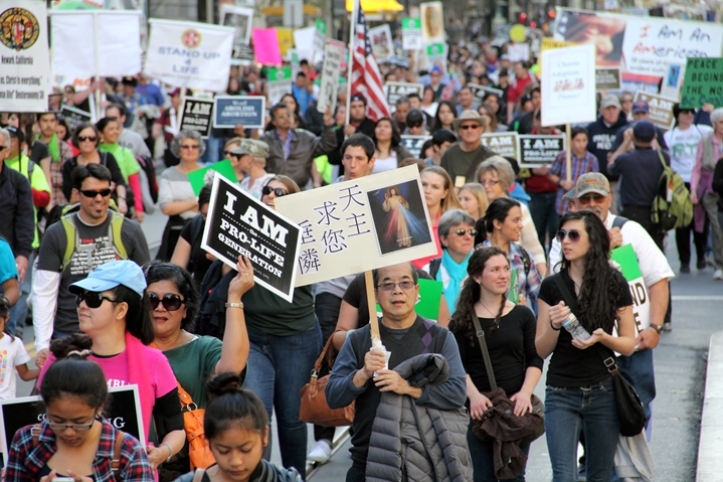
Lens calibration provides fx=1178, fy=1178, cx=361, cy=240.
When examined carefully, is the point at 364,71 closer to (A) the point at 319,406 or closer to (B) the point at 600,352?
(A) the point at 319,406

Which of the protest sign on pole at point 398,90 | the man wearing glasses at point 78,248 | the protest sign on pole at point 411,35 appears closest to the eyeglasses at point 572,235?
the man wearing glasses at point 78,248

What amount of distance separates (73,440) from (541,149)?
11056 mm

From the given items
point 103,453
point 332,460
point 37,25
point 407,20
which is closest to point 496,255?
point 332,460

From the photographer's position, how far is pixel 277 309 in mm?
6359

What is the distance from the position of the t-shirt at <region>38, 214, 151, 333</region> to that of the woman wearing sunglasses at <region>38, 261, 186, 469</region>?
82.2 inches

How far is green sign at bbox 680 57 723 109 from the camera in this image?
1521 cm

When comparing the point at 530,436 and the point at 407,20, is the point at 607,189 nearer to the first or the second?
the point at 530,436

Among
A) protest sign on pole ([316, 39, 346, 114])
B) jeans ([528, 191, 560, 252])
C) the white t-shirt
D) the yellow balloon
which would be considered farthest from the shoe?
the yellow balloon

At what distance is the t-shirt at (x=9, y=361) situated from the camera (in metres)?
6.14

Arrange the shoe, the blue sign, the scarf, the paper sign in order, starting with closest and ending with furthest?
the scarf, the shoe, the paper sign, the blue sign

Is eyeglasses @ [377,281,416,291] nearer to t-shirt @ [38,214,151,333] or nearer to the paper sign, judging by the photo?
t-shirt @ [38,214,151,333]

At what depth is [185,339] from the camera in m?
5.05

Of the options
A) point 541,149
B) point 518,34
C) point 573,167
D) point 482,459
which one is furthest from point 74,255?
point 518,34

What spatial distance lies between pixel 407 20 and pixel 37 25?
24.3 metres
